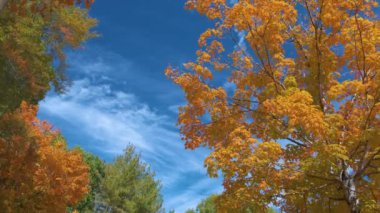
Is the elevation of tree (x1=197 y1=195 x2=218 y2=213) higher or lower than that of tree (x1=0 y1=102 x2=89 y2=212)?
higher

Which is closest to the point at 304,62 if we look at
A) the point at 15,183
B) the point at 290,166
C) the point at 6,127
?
the point at 290,166

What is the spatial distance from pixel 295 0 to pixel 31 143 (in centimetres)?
1413

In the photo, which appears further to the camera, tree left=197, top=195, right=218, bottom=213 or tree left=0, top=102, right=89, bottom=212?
tree left=197, top=195, right=218, bottom=213

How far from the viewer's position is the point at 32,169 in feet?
70.7

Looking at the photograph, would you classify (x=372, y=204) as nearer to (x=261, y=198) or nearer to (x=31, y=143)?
(x=261, y=198)

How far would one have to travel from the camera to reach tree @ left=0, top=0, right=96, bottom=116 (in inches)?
635

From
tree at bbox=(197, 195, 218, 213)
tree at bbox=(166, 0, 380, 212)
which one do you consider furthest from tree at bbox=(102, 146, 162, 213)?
tree at bbox=(166, 0, 380, 212)

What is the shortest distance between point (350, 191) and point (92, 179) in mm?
41538

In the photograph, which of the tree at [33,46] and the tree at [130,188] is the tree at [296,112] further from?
the tree at [130,188]

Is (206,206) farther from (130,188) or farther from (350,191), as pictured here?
(350,191)

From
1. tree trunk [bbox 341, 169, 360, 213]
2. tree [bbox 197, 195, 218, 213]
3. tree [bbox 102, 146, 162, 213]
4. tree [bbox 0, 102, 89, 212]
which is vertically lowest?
tree trunk [bbox 341, 169, 360, 213]

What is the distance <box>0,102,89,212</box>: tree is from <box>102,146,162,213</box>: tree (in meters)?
15.8

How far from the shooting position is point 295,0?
12.7 metres

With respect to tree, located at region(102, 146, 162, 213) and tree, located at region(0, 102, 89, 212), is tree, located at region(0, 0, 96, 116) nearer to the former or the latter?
tree, located at region(0, 102, 89, 212)
